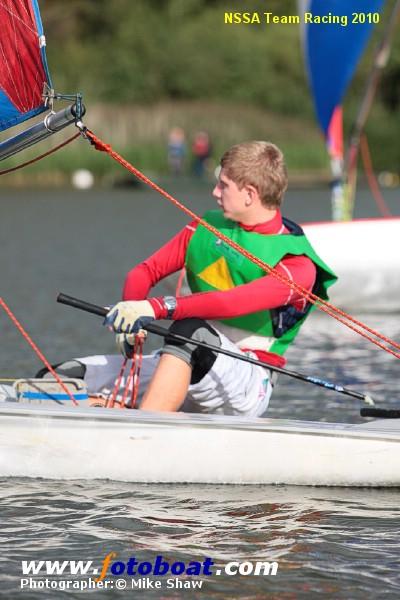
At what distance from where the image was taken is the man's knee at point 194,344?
611 cm

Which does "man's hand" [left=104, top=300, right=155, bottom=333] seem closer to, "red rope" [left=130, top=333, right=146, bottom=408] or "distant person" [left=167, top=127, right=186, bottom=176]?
"red rope" [left=130, top=333, right=146, bottom=408]

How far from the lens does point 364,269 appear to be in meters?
13.4

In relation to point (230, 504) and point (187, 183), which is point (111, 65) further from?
point (230, 504)

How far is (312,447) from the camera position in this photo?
5.96 metres

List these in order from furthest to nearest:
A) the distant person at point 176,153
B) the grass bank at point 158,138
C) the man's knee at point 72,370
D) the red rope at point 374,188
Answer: the distant person at point 176,153
the grass bank at point 158,138
the red rope at point 374,188
the man's knee at point 72,370

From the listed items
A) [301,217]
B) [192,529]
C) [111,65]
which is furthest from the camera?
[111,65]

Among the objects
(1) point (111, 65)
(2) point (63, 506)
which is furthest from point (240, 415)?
(1) point (111, 65)

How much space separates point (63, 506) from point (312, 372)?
13.8ft

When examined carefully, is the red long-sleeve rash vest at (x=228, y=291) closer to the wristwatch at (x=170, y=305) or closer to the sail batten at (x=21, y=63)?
the wristwatch at (x=170, y=305)

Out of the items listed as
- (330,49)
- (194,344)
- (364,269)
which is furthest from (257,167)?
(330,49)

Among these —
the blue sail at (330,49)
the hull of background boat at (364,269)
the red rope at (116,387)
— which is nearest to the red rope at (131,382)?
the red rope at (116,387)

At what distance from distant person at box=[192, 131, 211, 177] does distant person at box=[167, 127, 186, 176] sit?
431 mm

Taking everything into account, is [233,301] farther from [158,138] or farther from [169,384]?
[158,138]

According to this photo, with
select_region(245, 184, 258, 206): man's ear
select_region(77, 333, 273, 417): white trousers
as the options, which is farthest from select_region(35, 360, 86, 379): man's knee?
select_region(245, 184, 258, 206): man's ear
